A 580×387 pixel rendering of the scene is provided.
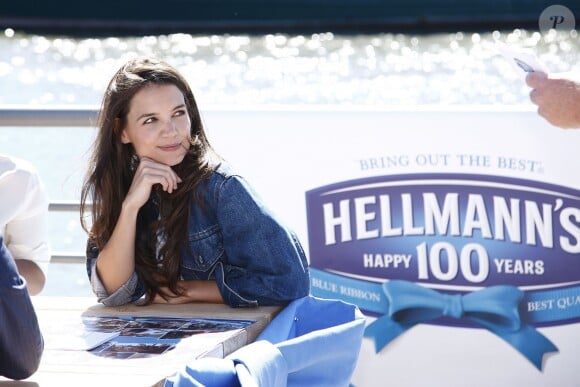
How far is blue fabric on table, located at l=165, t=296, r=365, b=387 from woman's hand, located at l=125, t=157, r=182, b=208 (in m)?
0.30

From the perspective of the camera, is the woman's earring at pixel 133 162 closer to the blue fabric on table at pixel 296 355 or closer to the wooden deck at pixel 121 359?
the wooden deck at pixel 121 359

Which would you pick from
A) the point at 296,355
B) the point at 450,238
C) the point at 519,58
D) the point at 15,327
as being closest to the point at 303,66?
the point at 450,238

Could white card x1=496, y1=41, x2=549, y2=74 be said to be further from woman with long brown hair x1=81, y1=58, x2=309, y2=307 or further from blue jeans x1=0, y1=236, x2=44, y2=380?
blue jeans x1=0, y1=236, x2=44, y2=380

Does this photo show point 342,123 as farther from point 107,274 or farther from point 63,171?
point 63,171

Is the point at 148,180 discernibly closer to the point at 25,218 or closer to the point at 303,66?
the point at 25,218

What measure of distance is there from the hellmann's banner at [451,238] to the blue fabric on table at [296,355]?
903 millimetres

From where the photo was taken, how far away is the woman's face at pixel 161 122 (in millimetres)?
1882

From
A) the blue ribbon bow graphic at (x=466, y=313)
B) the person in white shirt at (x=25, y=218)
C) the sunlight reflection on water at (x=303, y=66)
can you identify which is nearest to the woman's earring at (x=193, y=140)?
the person in white shirt at (x=25, y=218)

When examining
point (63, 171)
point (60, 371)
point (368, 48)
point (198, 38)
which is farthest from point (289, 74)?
point (60, 371)

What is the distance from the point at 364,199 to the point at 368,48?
15.3m

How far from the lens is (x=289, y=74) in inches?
639


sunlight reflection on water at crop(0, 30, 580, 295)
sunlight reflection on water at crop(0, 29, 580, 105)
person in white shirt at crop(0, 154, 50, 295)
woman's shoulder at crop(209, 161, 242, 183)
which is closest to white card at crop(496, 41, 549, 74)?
woman's shoulder at crop(209, 161, 242, 183)

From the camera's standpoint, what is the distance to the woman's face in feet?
6.17

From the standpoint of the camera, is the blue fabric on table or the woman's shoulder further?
the woman's shoulder
